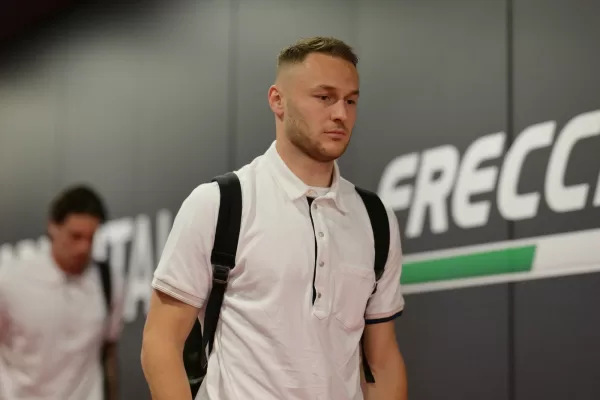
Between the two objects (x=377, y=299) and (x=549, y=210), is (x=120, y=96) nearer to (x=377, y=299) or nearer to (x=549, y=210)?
(x=549, y=210)

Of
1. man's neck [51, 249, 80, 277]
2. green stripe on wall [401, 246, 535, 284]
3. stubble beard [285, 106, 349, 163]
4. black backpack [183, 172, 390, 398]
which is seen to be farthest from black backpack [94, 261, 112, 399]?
stubble beard [285, 106, 349, 163]

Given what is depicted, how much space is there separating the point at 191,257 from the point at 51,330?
1.98 metres

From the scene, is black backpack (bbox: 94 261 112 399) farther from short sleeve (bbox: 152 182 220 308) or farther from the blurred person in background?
short sleeve (bbox: 152 182 220 308)

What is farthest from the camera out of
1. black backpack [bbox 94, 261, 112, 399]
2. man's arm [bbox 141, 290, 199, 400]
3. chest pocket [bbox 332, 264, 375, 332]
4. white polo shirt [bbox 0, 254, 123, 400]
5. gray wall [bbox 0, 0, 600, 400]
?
black backpack [bbox 94, 261, 112, 399]

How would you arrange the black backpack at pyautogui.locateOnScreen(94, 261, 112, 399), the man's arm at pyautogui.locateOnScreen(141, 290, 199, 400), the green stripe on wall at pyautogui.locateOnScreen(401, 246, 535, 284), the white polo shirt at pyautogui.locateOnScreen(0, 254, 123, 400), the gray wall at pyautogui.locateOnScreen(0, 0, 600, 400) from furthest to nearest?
the black backpack at pyautogui.locateOnScreen(94, 261, 112, 399), the white polo shirt at pyautogui.locateOnScreen(0, 254, 123, 400), the green stripe on wall at pyautogui.locateOnScreen(401, 246, 535, 284), the gray wall at pyautogui.locateOnScreen(0, 0, 600, 400), the man's arm at pyautogui.locateOnScreen(141, 290, 199, 400)

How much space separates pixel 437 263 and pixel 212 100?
6.10ft

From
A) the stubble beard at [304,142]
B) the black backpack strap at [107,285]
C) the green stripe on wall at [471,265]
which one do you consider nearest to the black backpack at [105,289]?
the black backpack strap at [107,285]

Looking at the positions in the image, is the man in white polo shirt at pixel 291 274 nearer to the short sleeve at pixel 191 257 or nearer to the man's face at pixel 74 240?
the short sleeve at pixel 191 257

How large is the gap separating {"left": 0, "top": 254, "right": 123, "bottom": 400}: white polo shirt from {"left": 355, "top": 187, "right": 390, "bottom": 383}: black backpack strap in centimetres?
185

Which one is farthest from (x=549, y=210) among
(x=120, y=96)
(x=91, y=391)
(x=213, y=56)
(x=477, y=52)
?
(x=120, y=96)

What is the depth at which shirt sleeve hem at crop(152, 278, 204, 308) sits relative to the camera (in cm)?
217

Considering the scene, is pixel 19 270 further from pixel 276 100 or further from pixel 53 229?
pixel 276 100

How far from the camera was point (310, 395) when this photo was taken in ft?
7.05

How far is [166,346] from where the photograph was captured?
7.07 ft
